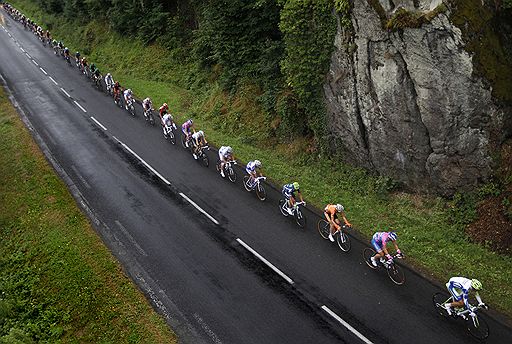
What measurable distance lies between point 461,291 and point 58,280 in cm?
1220

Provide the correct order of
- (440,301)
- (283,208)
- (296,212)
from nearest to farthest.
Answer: (440,301)
(296,212)
(283,208)

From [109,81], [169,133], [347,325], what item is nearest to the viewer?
[347,325]

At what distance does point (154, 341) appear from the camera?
1177cm

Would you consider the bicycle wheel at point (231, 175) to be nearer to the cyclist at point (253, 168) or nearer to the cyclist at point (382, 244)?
the cyclist at point (253, 168)

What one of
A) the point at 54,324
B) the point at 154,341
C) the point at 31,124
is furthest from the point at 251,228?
the point at 31,124

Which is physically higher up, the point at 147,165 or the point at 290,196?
the point at 290,196

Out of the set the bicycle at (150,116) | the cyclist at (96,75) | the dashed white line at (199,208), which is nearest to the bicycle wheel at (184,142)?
the bicycle at (150,116)

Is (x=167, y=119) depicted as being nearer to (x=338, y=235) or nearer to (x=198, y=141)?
(x=198, y=141)

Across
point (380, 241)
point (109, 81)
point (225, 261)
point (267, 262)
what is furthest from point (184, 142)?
point (380, 241)

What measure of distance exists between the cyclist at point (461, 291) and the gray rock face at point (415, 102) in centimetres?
555

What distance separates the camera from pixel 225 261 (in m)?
14.7

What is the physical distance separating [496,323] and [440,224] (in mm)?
4620

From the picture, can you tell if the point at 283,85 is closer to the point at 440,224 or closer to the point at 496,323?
the point at 440,224

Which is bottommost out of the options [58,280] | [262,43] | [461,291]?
[58,280]
